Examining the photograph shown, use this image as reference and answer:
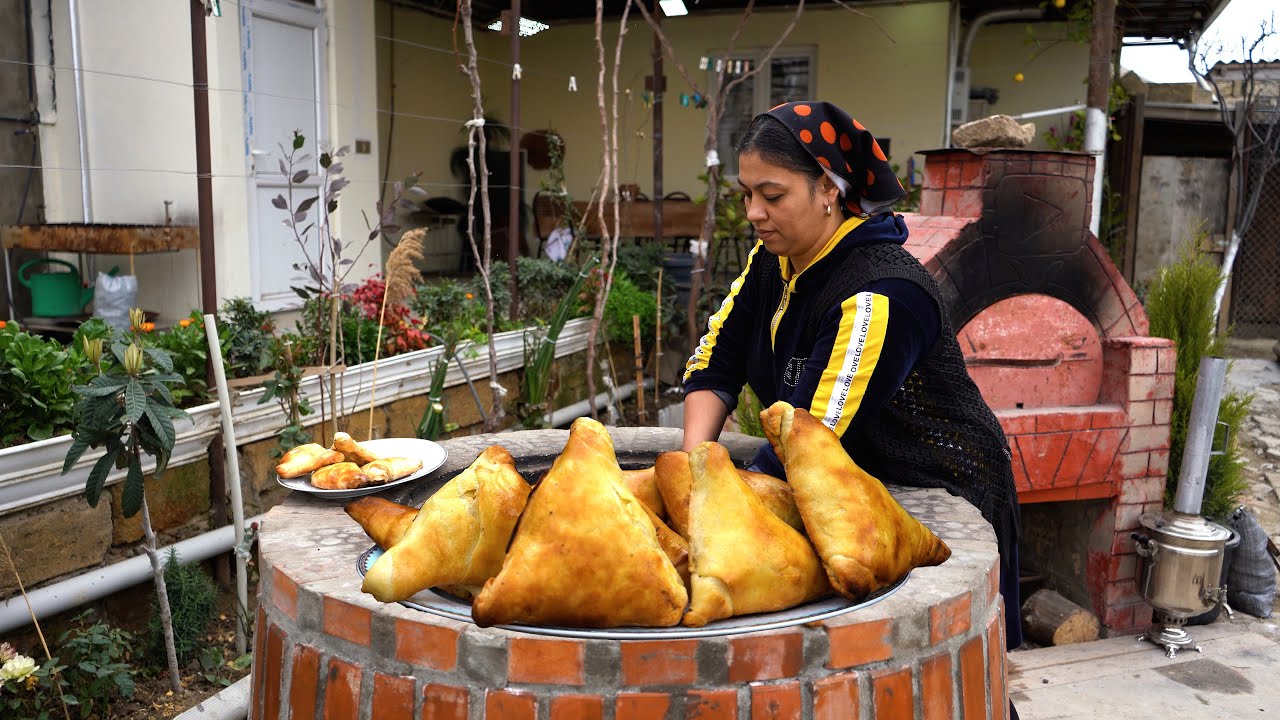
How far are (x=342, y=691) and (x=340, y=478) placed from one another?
68 centimetres

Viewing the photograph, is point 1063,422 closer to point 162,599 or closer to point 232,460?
point 232,460

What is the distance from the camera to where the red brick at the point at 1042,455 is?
4387mm

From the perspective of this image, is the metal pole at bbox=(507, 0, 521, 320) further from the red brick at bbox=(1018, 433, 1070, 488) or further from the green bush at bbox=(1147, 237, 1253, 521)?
the green bush at bbox=(1147, 237, 1253, 521)

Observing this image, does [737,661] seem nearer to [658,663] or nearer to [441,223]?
[658,663]

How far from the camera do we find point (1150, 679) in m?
4.36

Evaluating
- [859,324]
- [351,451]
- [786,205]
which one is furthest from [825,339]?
[351,451]

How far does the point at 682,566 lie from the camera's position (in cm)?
155

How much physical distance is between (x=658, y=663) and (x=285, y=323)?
6429 millimetres

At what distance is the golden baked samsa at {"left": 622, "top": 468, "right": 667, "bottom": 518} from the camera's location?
1753 mm

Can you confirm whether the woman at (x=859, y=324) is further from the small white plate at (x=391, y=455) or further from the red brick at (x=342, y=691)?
the red brick at (x=342, y=691)

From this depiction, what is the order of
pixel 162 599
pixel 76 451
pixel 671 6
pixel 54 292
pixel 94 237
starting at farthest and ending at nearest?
pixel 671 6 → pixel 54 292 → pixel 94 237 → pixel 162 599 → pixel 76 451

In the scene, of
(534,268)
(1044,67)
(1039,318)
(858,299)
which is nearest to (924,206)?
(1039,318)

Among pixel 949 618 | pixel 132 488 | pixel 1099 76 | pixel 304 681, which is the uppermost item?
pixel 1099 76

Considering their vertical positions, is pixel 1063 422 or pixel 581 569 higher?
pixel 581 569
